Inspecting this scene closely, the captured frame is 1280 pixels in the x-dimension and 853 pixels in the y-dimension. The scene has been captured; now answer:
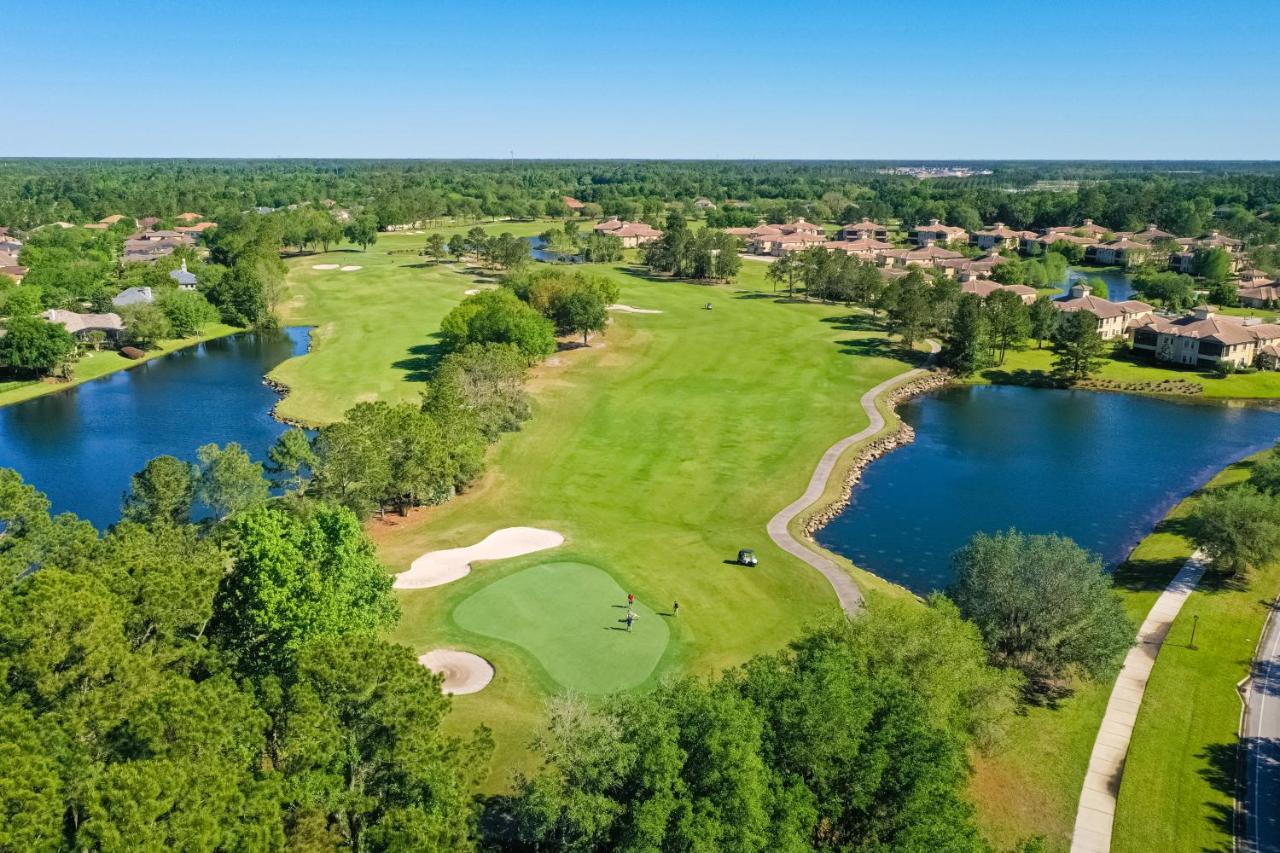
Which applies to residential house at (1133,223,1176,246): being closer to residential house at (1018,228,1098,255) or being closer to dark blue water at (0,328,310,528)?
residential house at (1018,228,1098,255)

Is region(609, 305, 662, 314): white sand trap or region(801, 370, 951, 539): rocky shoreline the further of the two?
region(609, 305, 662, 314): white sand trap

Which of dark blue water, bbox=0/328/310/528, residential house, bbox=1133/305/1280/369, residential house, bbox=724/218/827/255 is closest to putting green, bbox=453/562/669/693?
dark blue water, bbox=0/328/310/528

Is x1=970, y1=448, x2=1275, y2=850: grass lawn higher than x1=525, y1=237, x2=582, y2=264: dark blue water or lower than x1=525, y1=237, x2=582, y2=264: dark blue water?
lower

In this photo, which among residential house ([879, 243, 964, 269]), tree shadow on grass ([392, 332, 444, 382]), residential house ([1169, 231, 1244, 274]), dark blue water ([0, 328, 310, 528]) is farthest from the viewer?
A: residential house ([1169, 231, 1244, 274])

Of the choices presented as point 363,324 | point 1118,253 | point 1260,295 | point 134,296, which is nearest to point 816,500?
point 363,324

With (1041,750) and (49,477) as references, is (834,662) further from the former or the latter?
(49,477)

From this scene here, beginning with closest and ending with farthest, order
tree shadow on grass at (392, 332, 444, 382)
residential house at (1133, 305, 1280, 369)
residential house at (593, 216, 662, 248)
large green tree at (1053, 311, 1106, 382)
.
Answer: tree shadow on grass at (392, 332, 444, 382), large green tree at (1053, 311, 1106, 382), residential house at (1133, 305, 1280, 369), residential house at (593, 216, 662, 248)

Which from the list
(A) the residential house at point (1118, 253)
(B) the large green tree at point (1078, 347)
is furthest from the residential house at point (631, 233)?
(B) the large green tree at point (1078, 347)
